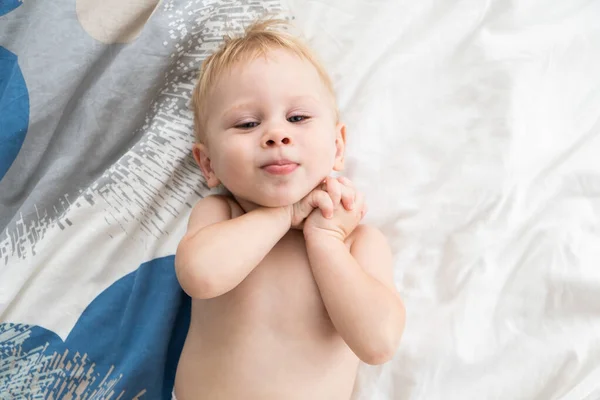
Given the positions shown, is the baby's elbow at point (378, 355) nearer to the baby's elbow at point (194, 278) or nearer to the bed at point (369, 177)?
the bed at point (369, 177)

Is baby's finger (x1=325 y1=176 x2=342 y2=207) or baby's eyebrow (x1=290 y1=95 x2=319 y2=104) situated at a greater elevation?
baby's eyebrow (x1=290 y1=95 x2=319 y2=104)

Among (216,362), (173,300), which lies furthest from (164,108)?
(216,362)

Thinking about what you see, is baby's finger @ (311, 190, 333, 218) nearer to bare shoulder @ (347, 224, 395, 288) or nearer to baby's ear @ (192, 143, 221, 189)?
bare shoulder @ (347, 224, 395, 288)

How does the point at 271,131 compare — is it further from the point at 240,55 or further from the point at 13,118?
the point at 13,118

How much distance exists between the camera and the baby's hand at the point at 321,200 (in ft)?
3.04

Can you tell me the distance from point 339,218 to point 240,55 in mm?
319

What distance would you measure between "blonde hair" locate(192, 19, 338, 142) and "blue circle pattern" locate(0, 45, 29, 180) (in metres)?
0.36

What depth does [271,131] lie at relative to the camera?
85cm

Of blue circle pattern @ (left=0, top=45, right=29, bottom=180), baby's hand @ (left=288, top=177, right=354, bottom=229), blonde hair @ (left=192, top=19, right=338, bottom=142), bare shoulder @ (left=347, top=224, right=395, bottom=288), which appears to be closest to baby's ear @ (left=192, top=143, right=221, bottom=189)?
blonde hair @ (left=192, top=19, right=338, bottom=142)

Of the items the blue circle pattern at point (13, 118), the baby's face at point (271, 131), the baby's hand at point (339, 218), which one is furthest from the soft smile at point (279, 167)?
the blue circle pattern at point (13, 118)

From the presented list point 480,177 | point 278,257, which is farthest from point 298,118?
point 480,177

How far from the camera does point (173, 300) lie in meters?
1.06

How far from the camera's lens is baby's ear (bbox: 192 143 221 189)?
3.26ft

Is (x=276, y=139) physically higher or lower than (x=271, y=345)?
higher
